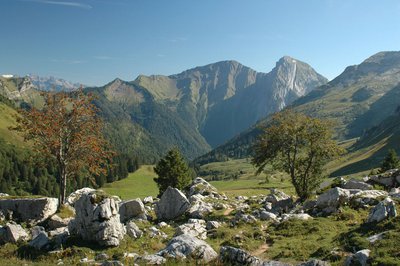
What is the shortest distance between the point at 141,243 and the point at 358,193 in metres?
25.1

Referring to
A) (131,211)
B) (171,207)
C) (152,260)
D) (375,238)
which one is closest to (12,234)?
(131,211)

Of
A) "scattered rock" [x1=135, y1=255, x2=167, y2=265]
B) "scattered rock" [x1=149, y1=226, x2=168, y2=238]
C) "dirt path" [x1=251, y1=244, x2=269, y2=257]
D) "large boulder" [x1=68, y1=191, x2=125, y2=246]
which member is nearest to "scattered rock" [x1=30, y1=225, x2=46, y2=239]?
"large boulder" [x1=68, y1=191, x2=125, y2=246]

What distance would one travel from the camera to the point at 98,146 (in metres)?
43.9

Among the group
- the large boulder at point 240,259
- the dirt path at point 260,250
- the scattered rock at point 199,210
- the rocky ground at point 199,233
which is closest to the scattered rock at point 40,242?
the rocky ground at point 199,233

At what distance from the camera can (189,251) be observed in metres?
22.7

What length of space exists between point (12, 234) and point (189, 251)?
16.9m

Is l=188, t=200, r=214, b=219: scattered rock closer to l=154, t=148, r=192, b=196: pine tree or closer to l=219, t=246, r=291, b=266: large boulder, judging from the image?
l=219, t=246, r=291, b=266: large boulder

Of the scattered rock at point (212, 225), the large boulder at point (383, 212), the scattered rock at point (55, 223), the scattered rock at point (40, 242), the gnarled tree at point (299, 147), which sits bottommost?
the scattered rock at point (212, 225)

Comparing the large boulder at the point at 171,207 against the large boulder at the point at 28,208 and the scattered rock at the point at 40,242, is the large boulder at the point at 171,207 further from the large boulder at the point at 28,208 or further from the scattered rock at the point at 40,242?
the scattered rock at the point at 40,242

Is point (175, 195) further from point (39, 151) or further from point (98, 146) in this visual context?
point (39, 151)

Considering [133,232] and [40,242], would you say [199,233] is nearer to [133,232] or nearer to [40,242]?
[133,232]

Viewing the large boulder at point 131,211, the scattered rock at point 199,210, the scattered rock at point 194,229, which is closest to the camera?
the scattered rock at point 194,229

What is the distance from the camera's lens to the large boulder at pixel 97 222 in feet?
95.1

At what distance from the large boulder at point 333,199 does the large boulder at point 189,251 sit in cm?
2022
